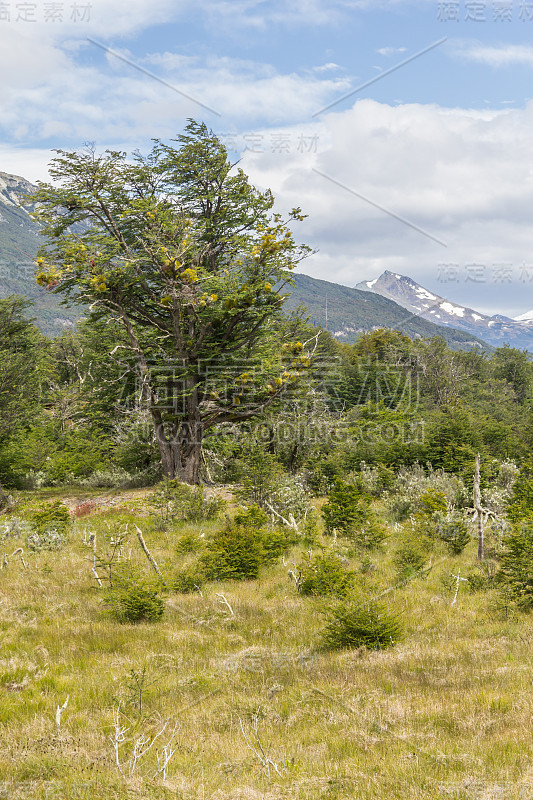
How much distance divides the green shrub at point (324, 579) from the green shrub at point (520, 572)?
2.63 m

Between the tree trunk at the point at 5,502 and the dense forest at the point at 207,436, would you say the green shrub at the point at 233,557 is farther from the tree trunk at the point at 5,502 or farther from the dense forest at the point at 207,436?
the tree trunk at the point at 5,502

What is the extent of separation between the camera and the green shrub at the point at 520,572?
8.32 m

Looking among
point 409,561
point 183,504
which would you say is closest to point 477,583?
point 409,561

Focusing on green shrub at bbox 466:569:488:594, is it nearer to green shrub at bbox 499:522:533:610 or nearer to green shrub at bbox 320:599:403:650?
green shrub at bbox 499:522:533:610

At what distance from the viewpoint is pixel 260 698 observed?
5.72 meters

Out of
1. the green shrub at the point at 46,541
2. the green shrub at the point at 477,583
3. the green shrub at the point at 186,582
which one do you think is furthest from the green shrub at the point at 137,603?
the green shrub at the point at 46,541

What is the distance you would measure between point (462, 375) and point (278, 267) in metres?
52.9

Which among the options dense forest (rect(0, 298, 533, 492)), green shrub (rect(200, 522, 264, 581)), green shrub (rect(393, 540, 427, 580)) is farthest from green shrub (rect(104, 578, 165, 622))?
dense forest (rect(0, 298, 533, 492))

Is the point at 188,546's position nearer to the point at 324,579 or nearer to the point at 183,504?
the point at 183,504

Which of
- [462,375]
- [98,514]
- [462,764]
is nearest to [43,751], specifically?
[462,764]

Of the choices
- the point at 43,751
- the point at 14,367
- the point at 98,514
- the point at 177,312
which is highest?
the point at 177,312

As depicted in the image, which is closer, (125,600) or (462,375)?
(125,600)

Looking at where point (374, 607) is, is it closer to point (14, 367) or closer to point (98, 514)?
point (98, 514)

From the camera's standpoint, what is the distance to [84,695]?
5.82 meters
